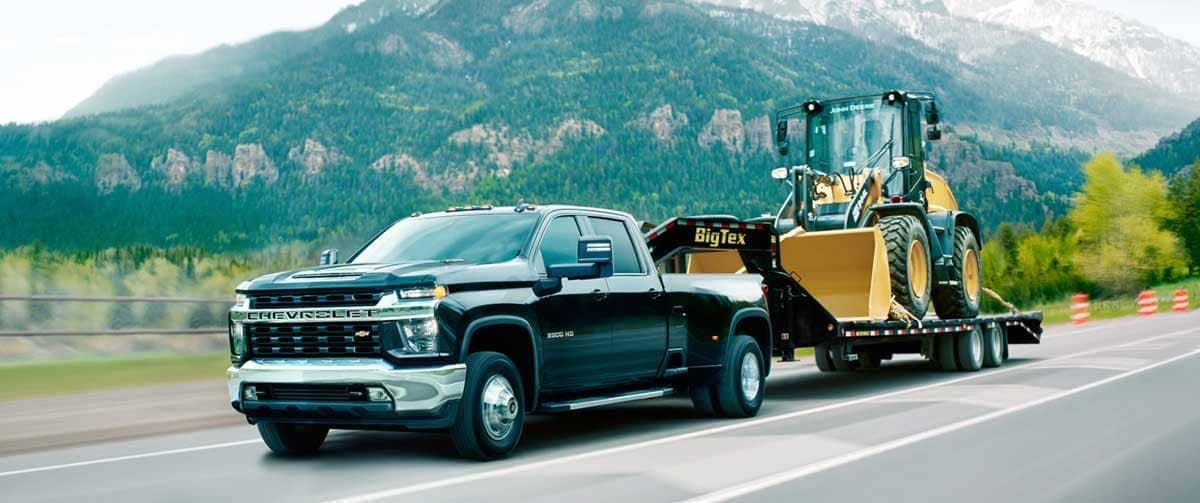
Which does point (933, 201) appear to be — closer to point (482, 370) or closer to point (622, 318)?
point (622, 318)

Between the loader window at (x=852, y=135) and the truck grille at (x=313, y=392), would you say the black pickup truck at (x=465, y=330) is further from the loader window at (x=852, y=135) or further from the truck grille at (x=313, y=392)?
the loader window at (x=852, y=135)

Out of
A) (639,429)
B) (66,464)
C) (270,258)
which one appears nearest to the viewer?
(66,464)

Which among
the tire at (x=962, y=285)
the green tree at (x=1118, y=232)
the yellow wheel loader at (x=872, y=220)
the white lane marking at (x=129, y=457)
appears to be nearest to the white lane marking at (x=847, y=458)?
the yellow wheel loader at (x=872, y=220)

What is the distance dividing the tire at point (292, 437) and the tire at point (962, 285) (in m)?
10.8

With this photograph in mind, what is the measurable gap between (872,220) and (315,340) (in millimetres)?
10389

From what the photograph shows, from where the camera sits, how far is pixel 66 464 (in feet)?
32.3

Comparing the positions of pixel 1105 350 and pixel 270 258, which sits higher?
pixel 270 258

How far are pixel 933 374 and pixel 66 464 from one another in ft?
41.4

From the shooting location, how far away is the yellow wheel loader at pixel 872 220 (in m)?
16.5

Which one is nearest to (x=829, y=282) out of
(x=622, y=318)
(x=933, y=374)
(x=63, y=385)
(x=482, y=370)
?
(x=933, y=374)

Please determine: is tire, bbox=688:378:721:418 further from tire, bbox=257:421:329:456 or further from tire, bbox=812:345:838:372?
tire, bbox=812:345:838:372

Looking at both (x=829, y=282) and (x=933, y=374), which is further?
(x=933, y=374)

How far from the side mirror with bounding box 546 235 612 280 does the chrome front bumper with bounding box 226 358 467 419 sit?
1.25 meters

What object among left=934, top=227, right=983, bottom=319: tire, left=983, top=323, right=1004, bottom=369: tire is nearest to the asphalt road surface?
left=934, top=227, right=983, bottom=319: tire
